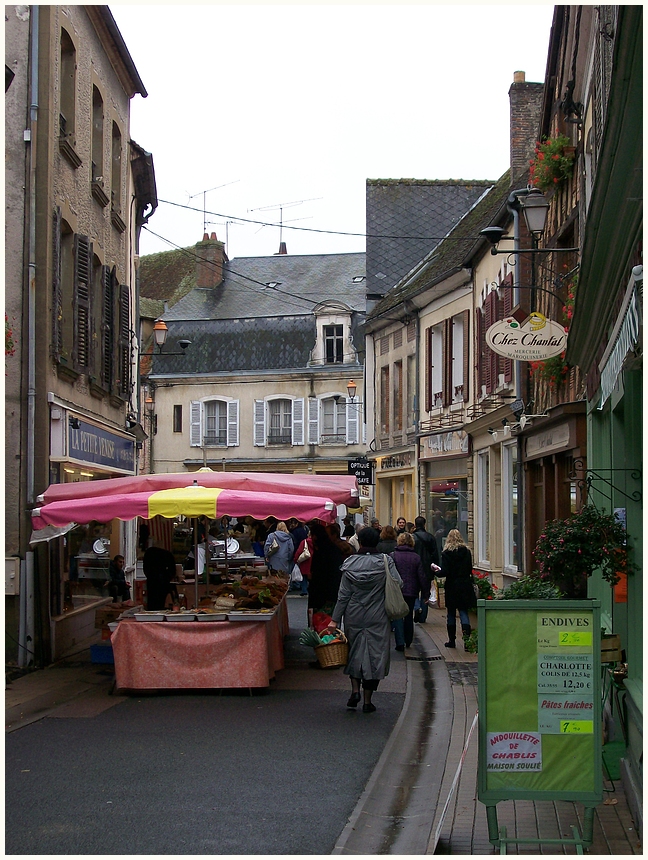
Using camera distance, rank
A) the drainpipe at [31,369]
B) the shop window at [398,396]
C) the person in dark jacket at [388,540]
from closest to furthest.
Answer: the drainpipe at [31,369] → the person in dark jacket at [388,540] → the shop window at [398,396]

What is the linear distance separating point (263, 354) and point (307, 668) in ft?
109

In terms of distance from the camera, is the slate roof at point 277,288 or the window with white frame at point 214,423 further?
the slate roof at point 277,288

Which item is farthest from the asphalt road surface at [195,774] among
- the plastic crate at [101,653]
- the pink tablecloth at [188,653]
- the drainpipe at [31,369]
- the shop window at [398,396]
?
the shop window at [398,396]

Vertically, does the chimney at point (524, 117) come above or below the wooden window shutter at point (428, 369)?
above

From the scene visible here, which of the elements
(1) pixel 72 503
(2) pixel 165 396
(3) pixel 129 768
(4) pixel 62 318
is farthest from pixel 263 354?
(3) pixel 129 768

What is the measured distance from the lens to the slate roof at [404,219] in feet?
106

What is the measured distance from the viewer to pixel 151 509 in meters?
10.7

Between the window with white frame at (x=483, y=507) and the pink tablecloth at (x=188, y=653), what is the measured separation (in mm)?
10842

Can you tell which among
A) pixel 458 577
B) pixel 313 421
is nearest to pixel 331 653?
pixel 458 577

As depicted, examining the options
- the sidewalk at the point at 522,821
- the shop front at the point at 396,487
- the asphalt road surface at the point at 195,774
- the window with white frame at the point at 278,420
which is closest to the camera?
the sidewalk at the point at 522,821

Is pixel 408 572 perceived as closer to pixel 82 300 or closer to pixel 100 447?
pixel 100 447

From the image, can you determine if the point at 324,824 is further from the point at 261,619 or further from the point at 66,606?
the point at 66,606

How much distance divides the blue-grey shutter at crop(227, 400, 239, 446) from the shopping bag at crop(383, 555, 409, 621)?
115 ft

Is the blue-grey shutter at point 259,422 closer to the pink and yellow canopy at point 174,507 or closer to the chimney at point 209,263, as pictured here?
the chimney at point 209,263
